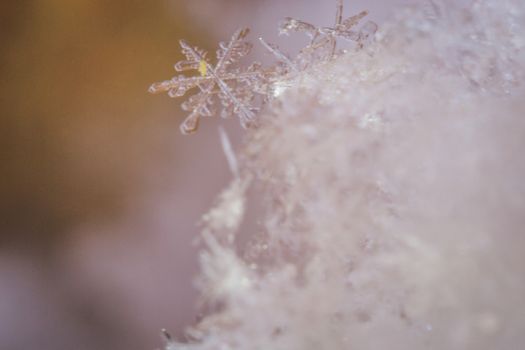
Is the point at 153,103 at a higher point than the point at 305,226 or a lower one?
higher

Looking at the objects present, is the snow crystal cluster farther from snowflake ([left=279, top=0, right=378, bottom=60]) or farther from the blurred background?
the blurred background

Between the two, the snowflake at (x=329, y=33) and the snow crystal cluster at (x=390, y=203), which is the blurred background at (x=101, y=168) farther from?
the snow crystal cluster at (x=390, y=203)

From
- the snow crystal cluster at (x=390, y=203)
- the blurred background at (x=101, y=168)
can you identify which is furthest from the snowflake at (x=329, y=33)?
the blurred background at (x=101, y=168)

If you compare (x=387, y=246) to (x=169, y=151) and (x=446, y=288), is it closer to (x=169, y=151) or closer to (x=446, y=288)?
(x=446, y=288)

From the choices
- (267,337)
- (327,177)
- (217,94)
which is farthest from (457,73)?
(267,337)

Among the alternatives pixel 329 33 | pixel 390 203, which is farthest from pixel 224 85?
pixel 390 203

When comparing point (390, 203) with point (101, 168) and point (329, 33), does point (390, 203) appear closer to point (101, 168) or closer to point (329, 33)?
point (329, 33)
